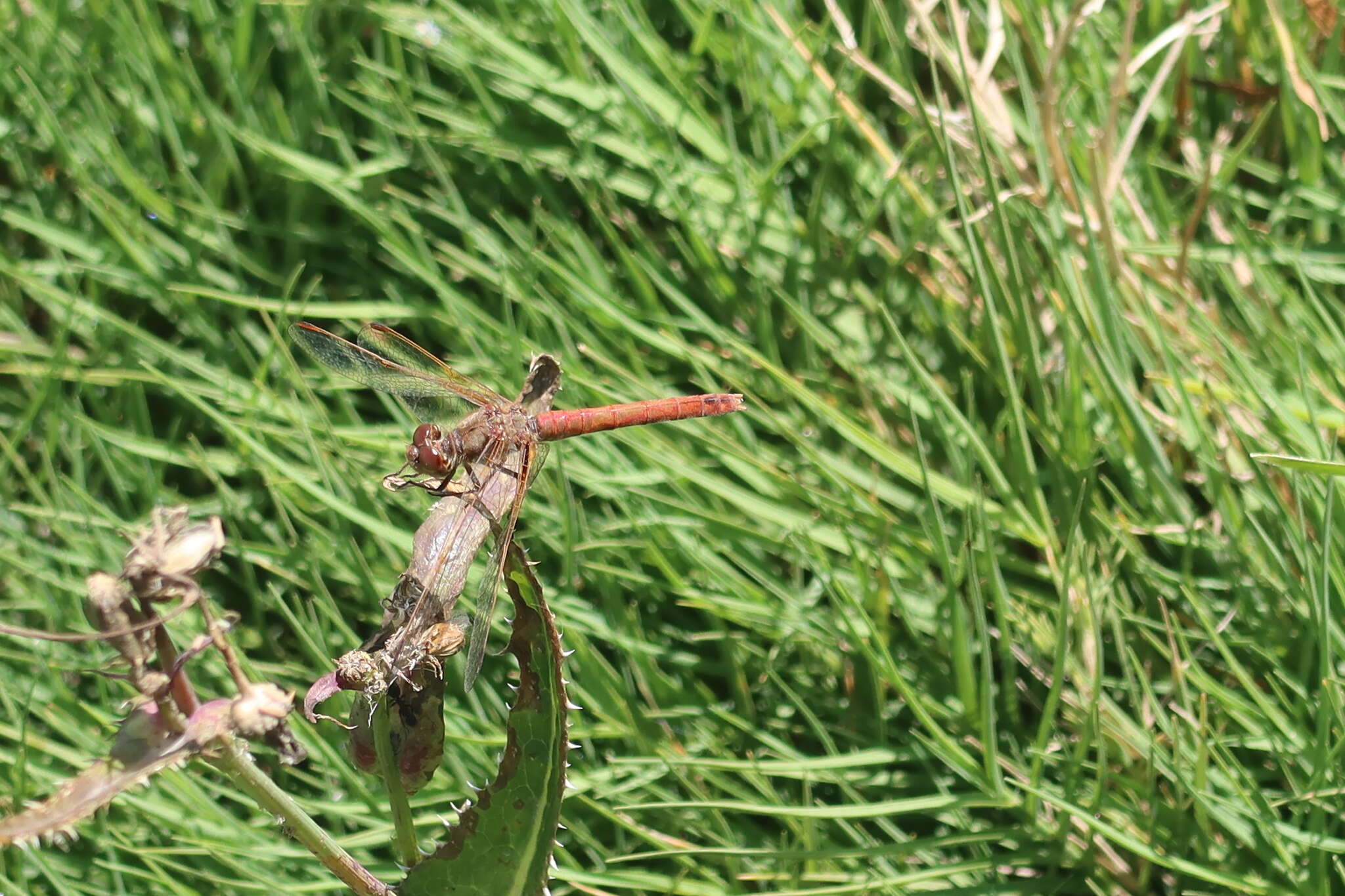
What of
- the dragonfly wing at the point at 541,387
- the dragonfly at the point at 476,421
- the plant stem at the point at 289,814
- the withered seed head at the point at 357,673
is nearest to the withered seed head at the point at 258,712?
the plant stem at the point at 289,814

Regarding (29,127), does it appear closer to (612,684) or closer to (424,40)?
(424,40)

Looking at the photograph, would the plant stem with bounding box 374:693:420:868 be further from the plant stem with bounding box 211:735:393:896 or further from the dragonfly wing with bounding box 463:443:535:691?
the dragonfly wing with bounding box 463:443:535:691

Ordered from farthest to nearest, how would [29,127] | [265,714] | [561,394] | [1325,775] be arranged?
[29,127] < [561,394] < [1325,775] < [265,714]

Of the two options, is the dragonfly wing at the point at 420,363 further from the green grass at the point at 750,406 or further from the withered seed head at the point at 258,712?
the withered seed head at the point at 258,712

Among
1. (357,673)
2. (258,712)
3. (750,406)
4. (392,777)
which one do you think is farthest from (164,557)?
(750,406)

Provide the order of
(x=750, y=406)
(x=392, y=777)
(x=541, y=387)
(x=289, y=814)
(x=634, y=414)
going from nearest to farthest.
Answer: (x=289, y=814), (x=392, y=777), (x=541, y=387), (x=634, y=414), (x=750, y=406)

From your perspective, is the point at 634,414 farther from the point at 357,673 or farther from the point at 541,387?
the point at 357,673

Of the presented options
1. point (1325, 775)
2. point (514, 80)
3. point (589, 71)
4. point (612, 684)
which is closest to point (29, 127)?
point (514, 80)
